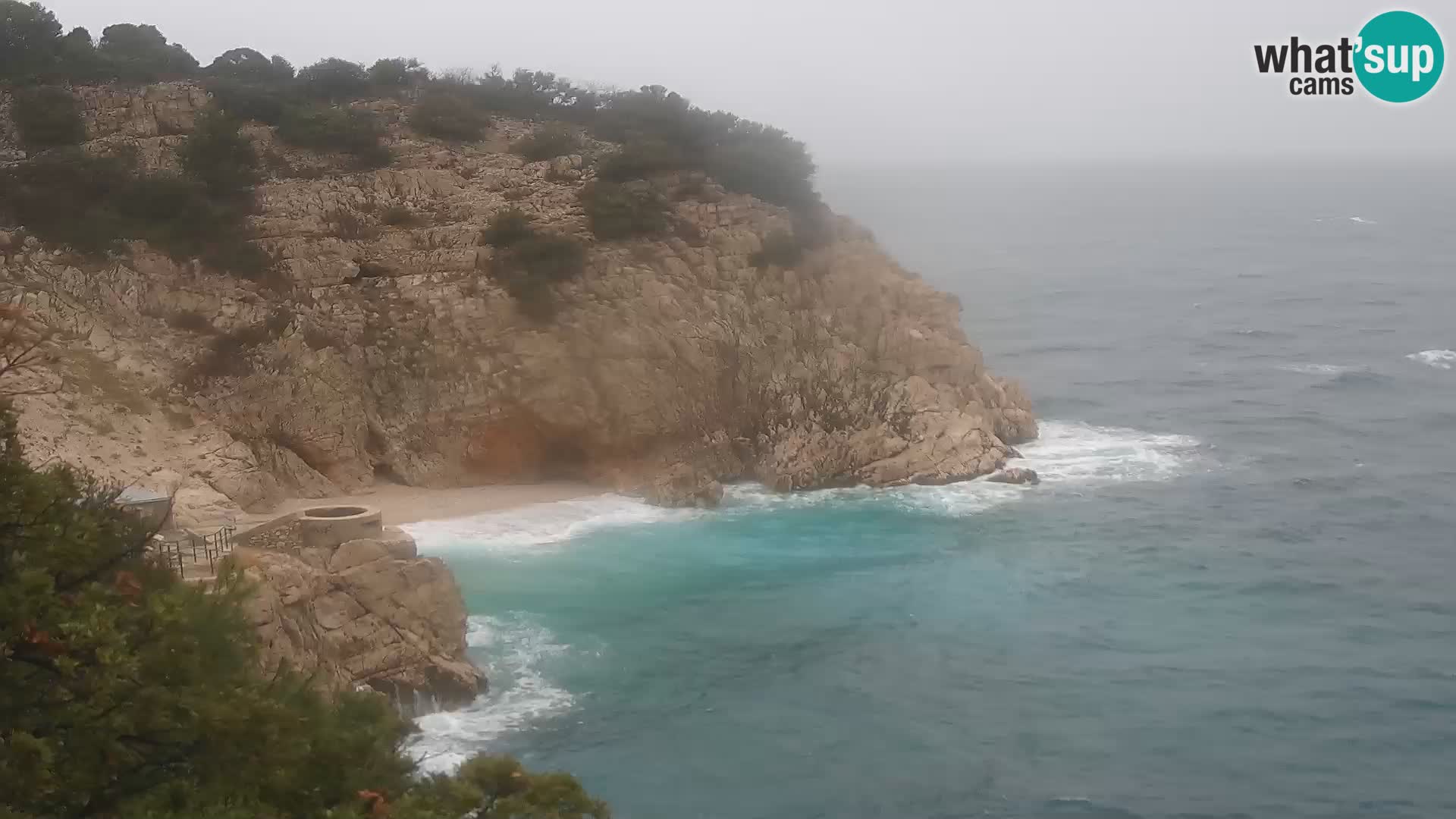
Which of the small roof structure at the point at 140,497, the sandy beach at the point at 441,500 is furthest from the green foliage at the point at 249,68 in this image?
the small roof structure at the point at 140,497

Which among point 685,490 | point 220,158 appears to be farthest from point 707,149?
point 220,158

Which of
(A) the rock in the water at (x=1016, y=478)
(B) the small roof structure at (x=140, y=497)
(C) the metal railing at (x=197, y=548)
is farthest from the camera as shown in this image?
(A) the rock in the water at (x=1016, y=478)

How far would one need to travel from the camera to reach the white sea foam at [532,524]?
1146 inches

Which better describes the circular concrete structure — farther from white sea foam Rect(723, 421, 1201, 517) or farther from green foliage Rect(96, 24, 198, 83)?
green foliage Rect(96, 24, 198, 83)

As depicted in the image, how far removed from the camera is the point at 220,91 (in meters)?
37.6

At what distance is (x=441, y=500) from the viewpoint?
32562mm

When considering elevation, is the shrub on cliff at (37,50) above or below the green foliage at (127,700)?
above

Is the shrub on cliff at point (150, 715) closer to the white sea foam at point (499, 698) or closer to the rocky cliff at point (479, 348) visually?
the white sea foam at point (499, 698)

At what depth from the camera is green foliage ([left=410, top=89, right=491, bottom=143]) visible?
39.1m

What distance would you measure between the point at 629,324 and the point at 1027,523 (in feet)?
39.7

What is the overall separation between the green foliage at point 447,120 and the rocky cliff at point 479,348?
80 cm

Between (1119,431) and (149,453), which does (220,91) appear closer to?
(149,453)

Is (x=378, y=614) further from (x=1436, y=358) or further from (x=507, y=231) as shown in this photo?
(x=1436, y=358)

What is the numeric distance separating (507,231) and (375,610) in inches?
683
